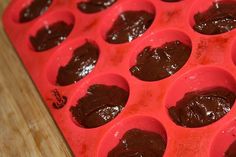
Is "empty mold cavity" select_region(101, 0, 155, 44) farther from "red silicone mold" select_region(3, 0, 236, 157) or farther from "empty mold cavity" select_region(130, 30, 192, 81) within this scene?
"empty mold cavity" select_region(130, 30, 192, 81)

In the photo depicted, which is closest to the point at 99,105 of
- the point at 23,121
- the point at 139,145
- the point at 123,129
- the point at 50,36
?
the point at 123,129

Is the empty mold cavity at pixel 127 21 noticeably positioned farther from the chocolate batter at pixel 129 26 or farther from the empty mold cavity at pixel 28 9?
the empty mold cavity at pixel 28 9

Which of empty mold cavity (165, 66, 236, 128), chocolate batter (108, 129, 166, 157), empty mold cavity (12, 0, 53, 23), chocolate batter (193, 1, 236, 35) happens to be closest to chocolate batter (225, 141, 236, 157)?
empty mold cavity (165, 66, 236, 128)

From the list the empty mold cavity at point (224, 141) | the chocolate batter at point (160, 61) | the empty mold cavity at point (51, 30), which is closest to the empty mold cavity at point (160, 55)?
the chocolate batter at point (160, 61)

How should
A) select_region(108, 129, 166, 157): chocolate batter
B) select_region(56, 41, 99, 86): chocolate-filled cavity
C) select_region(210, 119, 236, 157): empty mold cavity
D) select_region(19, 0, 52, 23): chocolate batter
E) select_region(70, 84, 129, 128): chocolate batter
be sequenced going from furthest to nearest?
select_region(19, 0, 52, 23): chocolate batter → select_region(56, 41, 99, 86): chocolate-filled cavity → select_region(70, 84, 129, 128): chocolate batter → select_region(108, 129, 166, 157): chocolate batter → select_region(210, 119, 236, 157): empty mold cavity

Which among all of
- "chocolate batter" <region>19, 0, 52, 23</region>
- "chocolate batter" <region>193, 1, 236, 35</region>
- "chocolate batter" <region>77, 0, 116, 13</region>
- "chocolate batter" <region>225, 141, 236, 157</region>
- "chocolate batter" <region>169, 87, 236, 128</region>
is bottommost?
"chocolate batter" <region>19, 0, 52, 23</region>

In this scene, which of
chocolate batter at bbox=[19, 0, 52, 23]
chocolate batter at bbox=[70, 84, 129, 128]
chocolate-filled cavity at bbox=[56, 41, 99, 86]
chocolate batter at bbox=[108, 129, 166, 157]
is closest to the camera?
chocolate batter at bbox=[108, 129, 166, 157]

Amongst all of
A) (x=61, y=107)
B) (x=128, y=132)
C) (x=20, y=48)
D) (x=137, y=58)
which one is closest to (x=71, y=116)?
(x=61, y=107)

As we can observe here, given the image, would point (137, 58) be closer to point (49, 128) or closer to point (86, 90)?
point (86, 90)
